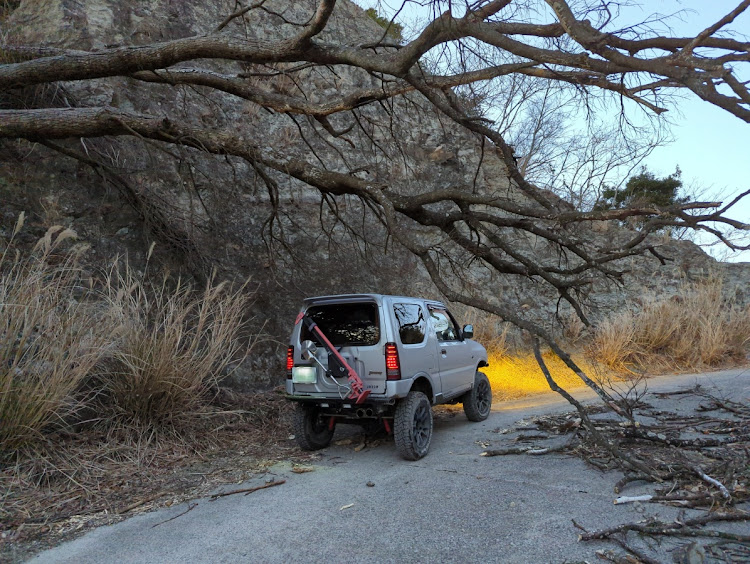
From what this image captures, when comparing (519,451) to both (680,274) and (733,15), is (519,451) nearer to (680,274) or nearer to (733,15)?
(733,15)

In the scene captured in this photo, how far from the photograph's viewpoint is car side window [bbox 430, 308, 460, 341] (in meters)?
7.06

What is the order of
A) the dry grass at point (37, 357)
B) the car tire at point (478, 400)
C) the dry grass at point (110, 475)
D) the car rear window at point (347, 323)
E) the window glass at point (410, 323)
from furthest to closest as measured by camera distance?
the car tire at point (478, 400) < the window glass at point (410, 323) < the car rear window at point (347, 323) < the dry grass at point (37, 357) < the dry grass at point (110, 475)

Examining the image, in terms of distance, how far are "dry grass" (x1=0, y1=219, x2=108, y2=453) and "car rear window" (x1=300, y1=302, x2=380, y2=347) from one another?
234 centimetres

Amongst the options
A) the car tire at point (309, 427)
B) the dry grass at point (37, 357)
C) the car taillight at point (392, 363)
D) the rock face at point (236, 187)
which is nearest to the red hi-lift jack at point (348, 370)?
the car taillight at point (392, 363)

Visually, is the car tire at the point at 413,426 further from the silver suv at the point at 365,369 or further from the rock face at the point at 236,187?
the rock face at the point at 236,187

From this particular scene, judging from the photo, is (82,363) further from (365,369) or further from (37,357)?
(365,369)

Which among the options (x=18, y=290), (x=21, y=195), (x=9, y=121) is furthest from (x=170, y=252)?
(x=18, y=290)

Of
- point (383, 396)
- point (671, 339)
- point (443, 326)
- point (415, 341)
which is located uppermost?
point (443, 326)

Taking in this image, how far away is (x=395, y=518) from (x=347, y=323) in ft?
8.37

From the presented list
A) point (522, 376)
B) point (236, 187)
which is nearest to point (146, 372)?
point (236, 187)

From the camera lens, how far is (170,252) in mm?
9398

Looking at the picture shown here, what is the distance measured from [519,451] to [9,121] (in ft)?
25.5

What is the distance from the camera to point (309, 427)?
6.18m

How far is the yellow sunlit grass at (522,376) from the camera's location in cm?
1129
